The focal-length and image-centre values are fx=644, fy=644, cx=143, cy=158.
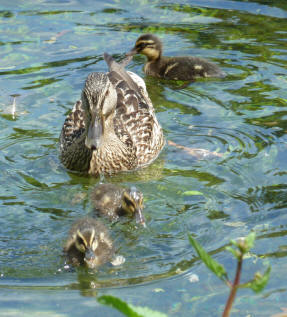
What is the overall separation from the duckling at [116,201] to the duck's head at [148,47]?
291 centimetres

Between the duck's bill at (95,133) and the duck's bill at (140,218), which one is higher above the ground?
the duck's bill at (95,133)

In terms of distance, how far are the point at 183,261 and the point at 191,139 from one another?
203 cm

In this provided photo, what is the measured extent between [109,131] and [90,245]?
5.75 ft

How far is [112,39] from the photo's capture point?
25.2ft

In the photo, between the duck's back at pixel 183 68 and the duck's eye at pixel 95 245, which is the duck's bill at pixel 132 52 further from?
the duck's eye at pixel 95 245

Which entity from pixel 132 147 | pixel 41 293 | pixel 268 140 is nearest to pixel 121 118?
pixel 132 147

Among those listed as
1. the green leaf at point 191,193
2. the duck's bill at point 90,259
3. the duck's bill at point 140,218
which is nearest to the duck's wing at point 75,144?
the green leaf at point 191,193

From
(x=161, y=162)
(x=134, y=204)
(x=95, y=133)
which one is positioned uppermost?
(x=95, y=133)

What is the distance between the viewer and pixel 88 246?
11.8ft

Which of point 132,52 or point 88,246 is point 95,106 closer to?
point 88,246

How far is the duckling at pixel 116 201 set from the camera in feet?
13.6

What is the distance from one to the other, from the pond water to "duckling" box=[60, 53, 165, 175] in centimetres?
12

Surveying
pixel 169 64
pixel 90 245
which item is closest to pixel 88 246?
pixel 90 245

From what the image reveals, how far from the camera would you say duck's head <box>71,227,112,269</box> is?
3574 millimetres
